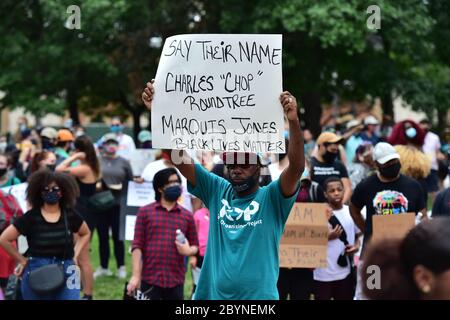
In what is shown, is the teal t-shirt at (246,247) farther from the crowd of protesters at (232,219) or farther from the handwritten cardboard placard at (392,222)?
the handwritten cardboard placard at (392,222)

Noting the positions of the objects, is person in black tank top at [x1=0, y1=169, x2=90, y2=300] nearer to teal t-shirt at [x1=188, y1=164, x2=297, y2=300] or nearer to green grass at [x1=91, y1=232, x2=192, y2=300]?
green grass at [x1=91, y1=232, x2=192, y2=300]

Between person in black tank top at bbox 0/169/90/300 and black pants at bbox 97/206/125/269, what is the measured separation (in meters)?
3.80

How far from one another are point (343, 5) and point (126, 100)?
13571 mm

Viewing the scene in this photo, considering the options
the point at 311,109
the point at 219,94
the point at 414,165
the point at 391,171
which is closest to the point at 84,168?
the point at 414,165

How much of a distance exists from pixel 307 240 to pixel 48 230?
223cm

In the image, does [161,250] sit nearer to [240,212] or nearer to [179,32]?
[240,212]

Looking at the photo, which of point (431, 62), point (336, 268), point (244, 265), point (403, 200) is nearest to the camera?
point (244, 265)

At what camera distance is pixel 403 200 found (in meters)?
7.43

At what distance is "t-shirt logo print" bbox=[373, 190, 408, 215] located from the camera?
24.4ft

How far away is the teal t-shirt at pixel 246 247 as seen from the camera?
502 cm

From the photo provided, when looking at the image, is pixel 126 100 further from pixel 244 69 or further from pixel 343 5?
pixel 244 69

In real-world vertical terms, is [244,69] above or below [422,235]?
above

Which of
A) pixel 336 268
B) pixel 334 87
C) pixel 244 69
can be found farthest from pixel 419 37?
pixel 244 69

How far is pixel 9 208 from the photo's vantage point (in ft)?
28.8
